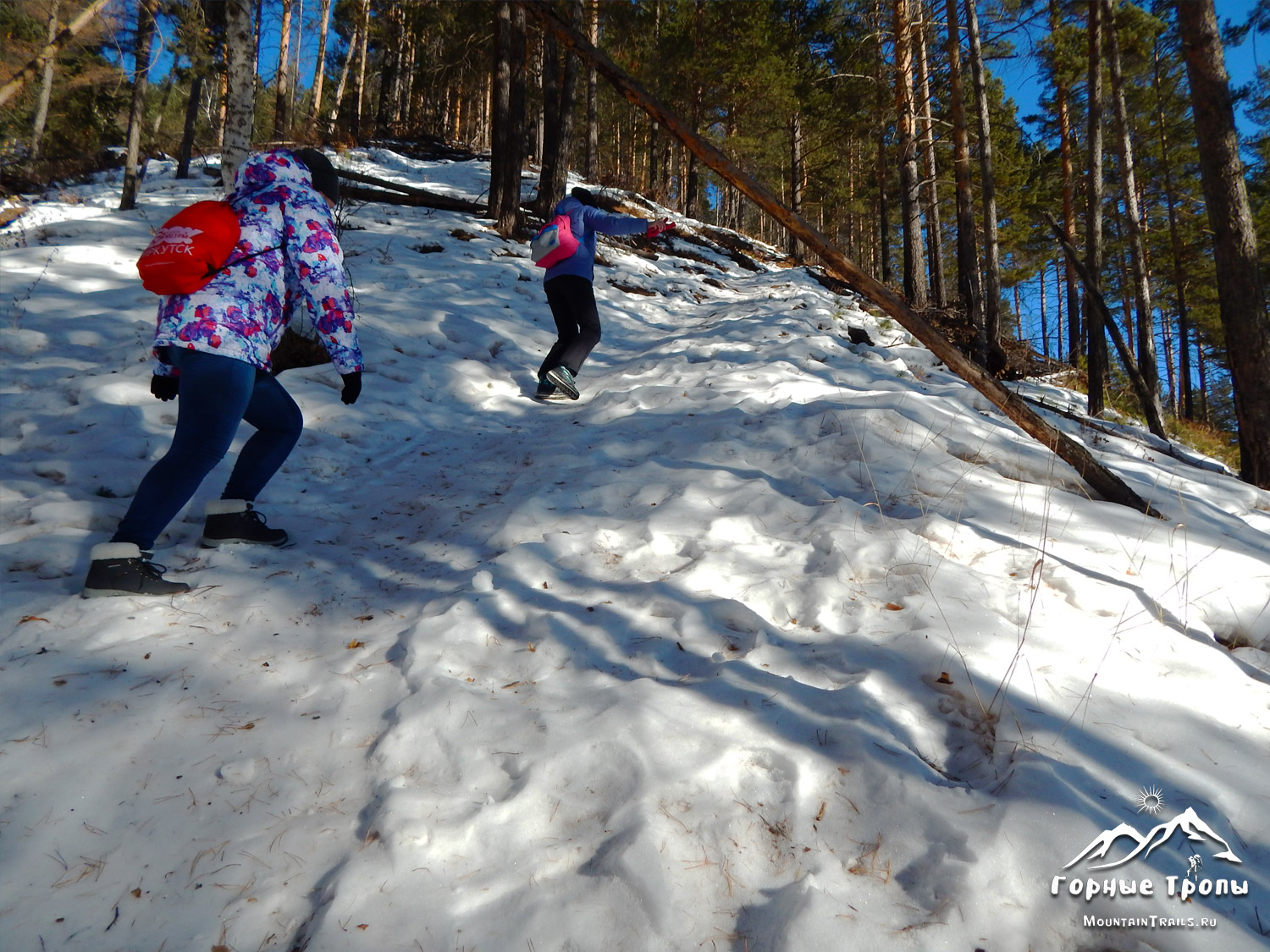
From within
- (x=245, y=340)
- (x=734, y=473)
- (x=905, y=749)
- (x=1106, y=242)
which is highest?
(x=1106, y=242)

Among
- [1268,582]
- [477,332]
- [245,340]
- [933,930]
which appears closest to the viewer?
[933,930]

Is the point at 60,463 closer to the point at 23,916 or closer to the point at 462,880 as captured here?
the point at 23,916

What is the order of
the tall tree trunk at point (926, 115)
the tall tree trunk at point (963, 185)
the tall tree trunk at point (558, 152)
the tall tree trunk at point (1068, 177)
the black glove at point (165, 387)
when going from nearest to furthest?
the black glove at point (165, 387), the tall tree trunk at point (963, 185), the tall tree trunk at point (926, 115), the tall tree trunk at point (558, 152), the tall tree trunk at point (1068, 177)

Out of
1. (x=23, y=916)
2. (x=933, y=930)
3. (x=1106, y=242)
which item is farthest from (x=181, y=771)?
(x=1106, y=242)

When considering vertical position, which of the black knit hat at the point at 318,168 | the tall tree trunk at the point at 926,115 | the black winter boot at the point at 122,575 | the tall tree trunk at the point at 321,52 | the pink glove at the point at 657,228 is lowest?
the black winter boot at the point at 122,575

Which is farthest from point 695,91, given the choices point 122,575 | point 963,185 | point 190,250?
point 122,575

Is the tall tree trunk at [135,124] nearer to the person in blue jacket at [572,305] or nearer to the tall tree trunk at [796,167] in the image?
the person in blue jacket at [572,305]

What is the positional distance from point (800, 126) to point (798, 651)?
24.4 m

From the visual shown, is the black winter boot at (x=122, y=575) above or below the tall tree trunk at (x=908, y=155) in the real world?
below

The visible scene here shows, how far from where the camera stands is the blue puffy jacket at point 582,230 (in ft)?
16.9

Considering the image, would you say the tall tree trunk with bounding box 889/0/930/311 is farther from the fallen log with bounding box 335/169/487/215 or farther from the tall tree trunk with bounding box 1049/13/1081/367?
the fallen log with bounding box 335/169/487/215

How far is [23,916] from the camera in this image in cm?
129

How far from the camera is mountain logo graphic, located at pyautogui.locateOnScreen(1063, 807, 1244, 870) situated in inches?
52.5

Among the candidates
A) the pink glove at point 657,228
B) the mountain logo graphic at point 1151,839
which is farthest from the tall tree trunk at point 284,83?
the mountain logo graphic at point 1151,839
